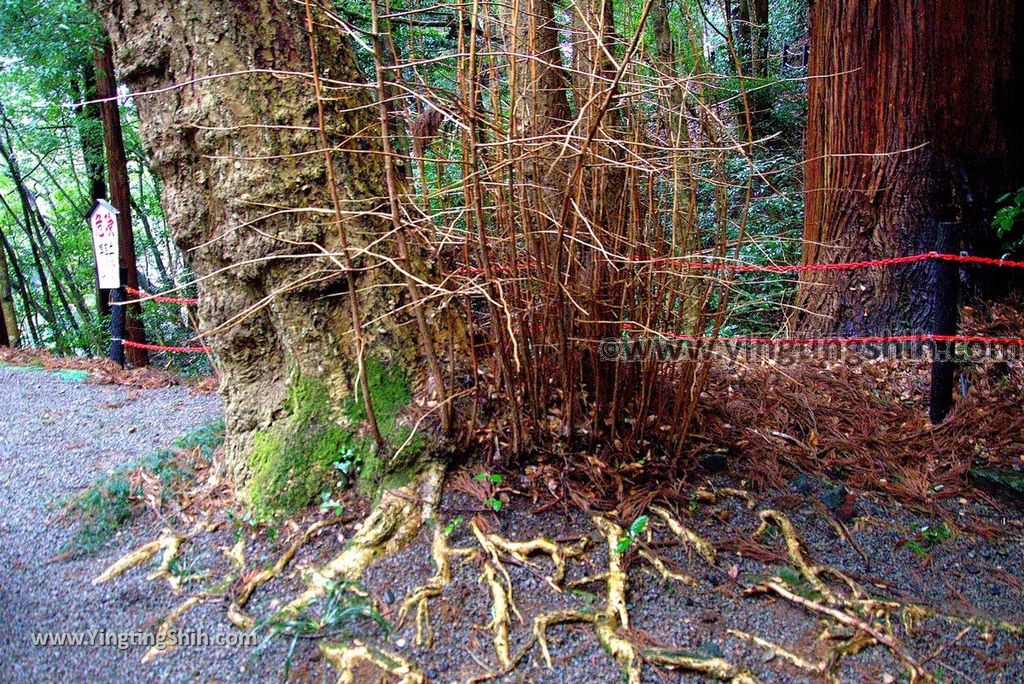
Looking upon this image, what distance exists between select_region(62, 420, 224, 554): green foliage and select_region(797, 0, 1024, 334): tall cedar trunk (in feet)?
12.1

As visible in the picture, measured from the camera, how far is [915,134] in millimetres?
4285

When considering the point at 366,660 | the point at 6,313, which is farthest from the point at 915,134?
the point at 6,313

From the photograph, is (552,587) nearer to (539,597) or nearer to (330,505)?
(539,597)

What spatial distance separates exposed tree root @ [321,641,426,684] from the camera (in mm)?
2131

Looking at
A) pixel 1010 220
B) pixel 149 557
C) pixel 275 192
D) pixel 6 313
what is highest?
pixel 275 192

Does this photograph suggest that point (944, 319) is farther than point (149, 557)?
Yes

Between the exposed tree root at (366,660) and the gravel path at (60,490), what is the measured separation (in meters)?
0.61

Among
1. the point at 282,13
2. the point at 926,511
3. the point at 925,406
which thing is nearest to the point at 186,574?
the point at 282,13

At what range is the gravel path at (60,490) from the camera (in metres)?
2.35

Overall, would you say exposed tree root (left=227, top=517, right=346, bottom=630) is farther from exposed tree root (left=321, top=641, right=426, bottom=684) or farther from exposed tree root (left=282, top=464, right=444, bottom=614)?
exposed tree root (left=321, top=641, right=426, bottom=684)

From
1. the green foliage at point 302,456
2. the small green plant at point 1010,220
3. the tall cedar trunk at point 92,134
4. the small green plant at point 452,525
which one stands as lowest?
the small green plant at point 452,525

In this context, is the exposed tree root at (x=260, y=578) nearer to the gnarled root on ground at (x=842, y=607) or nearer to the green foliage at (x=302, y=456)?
the green foliage at (x=302, y=456)

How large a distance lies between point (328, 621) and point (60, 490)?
1922 millimetres

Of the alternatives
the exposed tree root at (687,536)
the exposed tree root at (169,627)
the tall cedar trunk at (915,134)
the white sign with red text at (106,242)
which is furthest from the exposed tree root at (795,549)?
the white sign with red text at (106,242)
